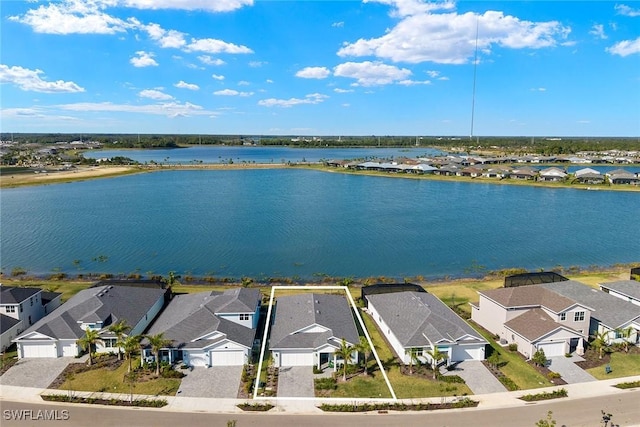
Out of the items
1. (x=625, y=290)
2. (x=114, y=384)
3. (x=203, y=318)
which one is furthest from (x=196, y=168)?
(x=625, y=290)

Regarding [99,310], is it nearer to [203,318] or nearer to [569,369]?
[203,318]

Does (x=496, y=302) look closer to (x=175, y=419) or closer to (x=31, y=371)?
(x=175, y=419)

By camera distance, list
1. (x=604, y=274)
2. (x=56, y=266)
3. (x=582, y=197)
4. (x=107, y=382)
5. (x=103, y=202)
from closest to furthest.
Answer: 1. (x=107, y=382)
2. (x=604, y=274)
3. (x=56, y=266)
4. (x=103, y=202)
5. (x=582, y=197)

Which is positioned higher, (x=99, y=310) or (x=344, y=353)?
(x=99, y=310)

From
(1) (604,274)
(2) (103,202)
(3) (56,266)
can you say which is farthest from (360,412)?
(2) (103,202)

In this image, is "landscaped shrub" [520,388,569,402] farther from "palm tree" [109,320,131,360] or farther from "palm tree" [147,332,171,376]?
"palm tree" [109,320,131,360]

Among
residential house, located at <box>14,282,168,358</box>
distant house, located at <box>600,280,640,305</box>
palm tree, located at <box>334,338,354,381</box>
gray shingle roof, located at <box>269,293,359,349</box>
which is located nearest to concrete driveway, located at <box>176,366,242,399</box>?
gray shingle roof, located at <box>269,293,359,349</box>
